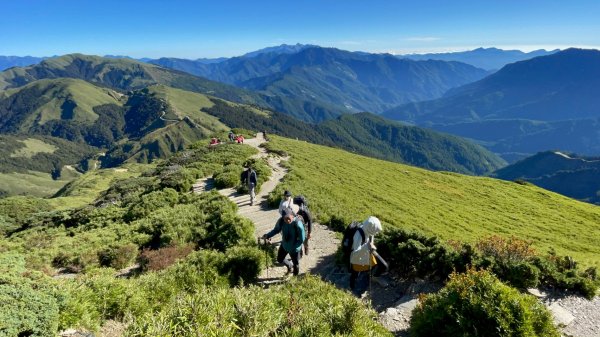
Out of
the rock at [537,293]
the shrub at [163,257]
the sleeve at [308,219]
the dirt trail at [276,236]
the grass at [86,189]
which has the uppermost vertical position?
the sleeve at [308,219]

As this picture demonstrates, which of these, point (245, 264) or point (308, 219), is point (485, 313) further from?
point (308, 219)

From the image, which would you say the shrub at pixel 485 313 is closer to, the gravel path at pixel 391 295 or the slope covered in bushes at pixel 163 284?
the slope covered in bushes at pixel 163 284

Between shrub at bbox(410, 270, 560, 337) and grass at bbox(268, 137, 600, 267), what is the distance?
1238 cm

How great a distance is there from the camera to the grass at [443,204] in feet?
104

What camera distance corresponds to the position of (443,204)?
139 feet

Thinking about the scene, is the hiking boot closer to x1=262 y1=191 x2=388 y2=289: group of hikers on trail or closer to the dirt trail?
x1=262 y1=191 x2=388 y2=289: group of hikers on trail

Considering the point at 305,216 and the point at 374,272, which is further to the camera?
the point at 305,216

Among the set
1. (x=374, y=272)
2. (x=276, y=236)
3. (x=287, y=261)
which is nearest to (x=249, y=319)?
(x=287, y=261)

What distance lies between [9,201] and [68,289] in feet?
249

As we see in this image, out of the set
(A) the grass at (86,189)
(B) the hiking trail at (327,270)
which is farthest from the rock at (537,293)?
(A) the grass at (86,189)

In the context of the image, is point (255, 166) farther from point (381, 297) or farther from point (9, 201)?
point (9, 201)

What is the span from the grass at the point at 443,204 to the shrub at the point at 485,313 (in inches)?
488

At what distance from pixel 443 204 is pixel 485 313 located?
36.4 m

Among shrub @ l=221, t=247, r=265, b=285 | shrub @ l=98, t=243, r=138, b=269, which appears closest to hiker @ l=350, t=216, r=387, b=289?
shrub @ l=221, t=247, r=265, b=285
